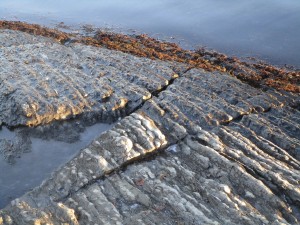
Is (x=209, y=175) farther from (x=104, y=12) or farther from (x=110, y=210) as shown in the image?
(x=104, y=12)

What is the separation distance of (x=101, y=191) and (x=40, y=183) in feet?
7.76

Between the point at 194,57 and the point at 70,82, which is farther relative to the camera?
the point at 194,57

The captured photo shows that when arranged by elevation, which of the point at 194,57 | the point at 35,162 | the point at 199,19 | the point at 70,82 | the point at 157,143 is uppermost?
the point at 199,19

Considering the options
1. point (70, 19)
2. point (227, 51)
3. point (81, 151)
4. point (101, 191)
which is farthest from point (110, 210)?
point (70, 19)

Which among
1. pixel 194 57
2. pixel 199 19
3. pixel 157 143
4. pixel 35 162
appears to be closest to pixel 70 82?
pixel 35 162

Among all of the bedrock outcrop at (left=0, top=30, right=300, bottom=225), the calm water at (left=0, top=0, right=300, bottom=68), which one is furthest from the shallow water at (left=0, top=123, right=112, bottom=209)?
the calm water at (left=0, top=0, right=300, bottom=68)

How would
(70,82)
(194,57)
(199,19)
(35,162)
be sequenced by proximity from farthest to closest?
(199,19) → (194,57) → (70,82) → (35,162)

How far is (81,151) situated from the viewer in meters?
11.9

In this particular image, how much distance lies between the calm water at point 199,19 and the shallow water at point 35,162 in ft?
49.8

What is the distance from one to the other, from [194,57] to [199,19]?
1165 cm

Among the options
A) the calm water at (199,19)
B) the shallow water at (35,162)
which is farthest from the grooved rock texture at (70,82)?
the calm water at (199,19)

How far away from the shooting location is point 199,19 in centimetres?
3198

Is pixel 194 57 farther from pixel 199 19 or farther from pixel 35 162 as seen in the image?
pixel 35 162

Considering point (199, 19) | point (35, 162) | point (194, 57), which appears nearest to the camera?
point (35, 162)
